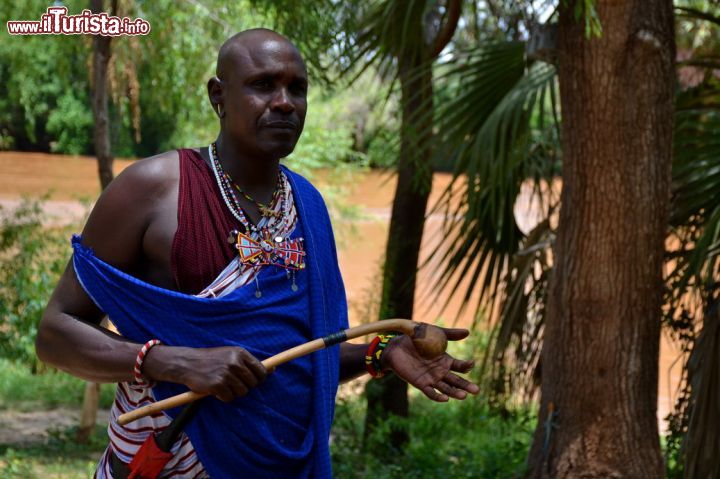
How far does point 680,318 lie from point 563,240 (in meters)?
1.49

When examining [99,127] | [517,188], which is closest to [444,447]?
[517,188]

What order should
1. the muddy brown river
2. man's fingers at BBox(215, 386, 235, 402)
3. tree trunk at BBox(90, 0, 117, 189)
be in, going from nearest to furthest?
man's fingers at BBox(215, 386, 235, 402), tree trunk at BBox(90, 0, 117, 189), the muddy brown river

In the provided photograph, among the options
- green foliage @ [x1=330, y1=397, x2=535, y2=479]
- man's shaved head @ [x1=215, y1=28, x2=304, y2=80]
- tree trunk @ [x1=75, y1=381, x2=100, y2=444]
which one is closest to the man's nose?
man's shaved head @ [x1=215, y1=28, x2=304, y2=80]

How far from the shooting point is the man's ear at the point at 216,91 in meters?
2.10

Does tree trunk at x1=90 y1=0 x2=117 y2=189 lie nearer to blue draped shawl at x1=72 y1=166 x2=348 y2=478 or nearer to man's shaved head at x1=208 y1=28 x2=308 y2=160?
man's shaved head at x1=208 y1=28 x2=308 y2=160

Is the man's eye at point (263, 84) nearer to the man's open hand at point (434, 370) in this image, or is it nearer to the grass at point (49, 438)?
the man's open hand at point (434, 370)

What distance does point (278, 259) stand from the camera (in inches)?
79.4

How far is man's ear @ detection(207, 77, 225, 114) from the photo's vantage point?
2.10 metres

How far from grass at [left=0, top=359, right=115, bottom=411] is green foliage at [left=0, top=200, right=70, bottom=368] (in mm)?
490

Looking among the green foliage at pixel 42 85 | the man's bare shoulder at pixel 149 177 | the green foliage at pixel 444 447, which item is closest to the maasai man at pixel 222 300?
the man's bare shoulder at pixel 149 177

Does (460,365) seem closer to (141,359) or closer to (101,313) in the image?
(141,359)

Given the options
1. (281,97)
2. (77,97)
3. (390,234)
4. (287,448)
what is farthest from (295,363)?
(77,97)

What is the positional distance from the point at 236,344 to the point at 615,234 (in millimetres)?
2655

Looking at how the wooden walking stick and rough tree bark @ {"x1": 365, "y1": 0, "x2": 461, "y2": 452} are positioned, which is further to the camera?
rough tree bark @ {"x1": 365, "y1": 0, "x2": 461, "y2": 452}
